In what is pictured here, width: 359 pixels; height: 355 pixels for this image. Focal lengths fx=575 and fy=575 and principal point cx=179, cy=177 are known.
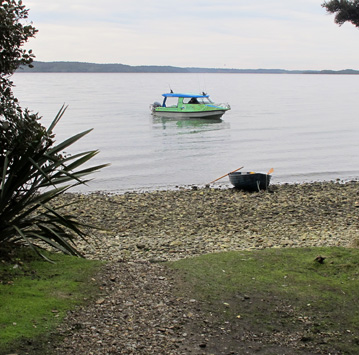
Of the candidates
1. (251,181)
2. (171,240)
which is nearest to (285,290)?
(171,240)

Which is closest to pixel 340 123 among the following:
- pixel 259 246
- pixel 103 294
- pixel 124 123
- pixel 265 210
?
pixel 124 123

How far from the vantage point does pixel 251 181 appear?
16672 millimetres

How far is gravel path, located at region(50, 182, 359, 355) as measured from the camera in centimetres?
473

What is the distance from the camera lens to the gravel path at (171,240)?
473 cm

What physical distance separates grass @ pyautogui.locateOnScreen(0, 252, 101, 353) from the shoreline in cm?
Answer: 154

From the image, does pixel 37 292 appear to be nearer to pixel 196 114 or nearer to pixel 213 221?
pixel 213 221

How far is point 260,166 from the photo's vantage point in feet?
84.2

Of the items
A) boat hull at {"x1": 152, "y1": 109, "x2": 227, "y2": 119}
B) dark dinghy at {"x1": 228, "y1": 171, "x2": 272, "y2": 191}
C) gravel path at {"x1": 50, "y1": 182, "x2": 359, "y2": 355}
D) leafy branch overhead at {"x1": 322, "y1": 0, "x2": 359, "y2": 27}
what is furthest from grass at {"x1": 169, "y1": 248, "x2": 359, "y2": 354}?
boat hull at {"x1": 152, "y1": 109, "x2": 227, "y2": 119}

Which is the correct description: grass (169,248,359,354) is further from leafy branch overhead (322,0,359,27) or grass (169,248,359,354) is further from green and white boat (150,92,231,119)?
green and white boat (150,92,231,119)

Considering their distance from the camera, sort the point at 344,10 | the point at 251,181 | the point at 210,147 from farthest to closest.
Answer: the point at 210,147 < the point at 251,181 < the point at 344,10

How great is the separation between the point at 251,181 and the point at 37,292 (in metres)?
11.8

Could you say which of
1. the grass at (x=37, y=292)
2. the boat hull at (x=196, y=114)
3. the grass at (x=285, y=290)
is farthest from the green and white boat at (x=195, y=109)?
the grass at (x=37, y=292)

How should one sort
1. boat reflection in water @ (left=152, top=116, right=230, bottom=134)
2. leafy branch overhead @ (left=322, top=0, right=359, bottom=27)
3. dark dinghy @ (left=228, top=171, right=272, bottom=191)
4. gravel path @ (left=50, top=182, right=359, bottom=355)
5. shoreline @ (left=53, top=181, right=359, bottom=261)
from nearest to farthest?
gravel path @ (left=50, top=182, right=359, bottom=355) < leafy branch overhead @ (left=322, top=0, right=359, bottom=27) < shoreline @ (left=53, top=181, right=359, bottom=261) < dark dinghy @ (left=228, top=171, right=272, bottom=191) < boat reflection in water @ (left=152, top=116, right=230, bottom=134)

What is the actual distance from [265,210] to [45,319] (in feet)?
29.6
